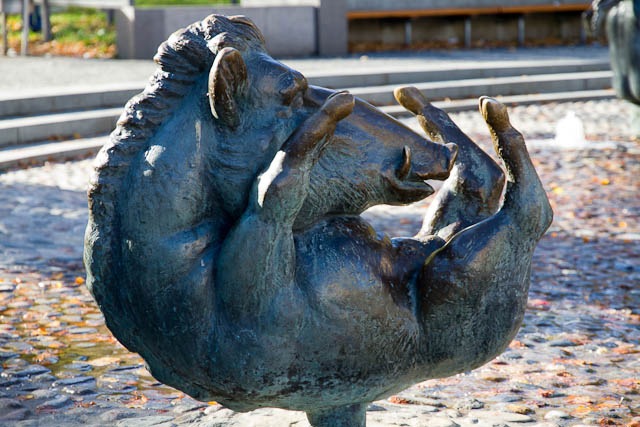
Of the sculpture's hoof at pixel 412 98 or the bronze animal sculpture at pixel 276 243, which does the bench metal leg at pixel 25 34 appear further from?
the bronze animal sculpture at pixel 276 243

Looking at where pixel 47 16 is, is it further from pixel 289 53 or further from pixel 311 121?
pixel 311 121

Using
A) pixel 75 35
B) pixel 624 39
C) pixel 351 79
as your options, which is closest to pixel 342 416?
pixel 624 39

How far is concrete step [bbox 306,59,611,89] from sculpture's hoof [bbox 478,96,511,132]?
10.3 metres

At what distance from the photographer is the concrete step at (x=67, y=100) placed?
11.2 m

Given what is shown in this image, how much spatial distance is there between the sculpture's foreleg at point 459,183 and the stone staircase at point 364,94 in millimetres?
7240

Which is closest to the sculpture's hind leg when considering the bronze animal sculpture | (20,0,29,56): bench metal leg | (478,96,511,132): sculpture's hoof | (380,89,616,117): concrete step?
the bronze animal sculpture

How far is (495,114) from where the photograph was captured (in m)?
2.90

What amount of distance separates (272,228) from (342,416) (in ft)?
2.63

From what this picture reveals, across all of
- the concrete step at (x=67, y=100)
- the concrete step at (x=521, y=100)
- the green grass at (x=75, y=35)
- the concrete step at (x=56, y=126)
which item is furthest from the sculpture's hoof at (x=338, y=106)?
the green grass at (x=75, y=35)

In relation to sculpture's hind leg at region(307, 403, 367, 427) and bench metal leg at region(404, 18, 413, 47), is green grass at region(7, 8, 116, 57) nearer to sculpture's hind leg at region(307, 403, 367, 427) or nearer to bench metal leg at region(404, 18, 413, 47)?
bench metal leg at region(404, 18, 413, 47)

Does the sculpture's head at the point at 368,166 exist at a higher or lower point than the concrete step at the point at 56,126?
higher

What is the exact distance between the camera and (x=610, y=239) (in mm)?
7402

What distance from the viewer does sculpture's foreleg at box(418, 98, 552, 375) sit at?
281 cm

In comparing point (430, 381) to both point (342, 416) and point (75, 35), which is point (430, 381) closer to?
point (342, 416)
